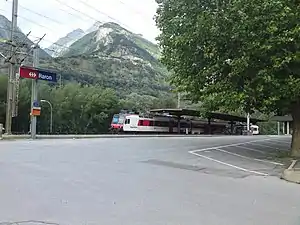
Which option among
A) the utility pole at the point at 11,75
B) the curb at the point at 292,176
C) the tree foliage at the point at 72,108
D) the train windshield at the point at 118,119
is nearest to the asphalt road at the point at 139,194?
the curb at the point at 292,176

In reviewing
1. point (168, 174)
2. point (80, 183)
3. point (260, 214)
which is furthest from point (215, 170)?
point (260, 214)

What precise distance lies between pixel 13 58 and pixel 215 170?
29711 mm

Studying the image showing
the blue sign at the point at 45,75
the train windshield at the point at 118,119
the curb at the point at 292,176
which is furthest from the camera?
the train windshield at the point at 118,119

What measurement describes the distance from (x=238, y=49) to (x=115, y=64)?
2805 inches

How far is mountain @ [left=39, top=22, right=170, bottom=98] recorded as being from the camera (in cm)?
7506

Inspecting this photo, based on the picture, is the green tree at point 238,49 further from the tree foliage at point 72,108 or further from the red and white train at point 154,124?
the red and white train at point 154,124

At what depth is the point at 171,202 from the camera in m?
8.78

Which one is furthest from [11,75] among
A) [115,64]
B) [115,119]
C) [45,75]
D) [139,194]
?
[115,64]

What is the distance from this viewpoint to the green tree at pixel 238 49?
17.4m

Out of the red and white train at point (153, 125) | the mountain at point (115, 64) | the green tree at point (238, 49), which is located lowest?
the red and white train at point (153, 125)

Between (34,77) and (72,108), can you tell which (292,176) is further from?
(72,108)

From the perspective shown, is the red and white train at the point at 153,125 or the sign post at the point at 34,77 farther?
the red and white train at the point at 153,125

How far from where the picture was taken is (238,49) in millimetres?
18578

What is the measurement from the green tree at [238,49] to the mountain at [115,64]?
4264 centimetres
